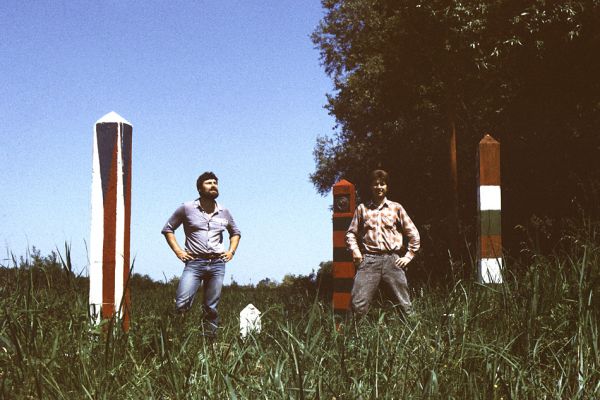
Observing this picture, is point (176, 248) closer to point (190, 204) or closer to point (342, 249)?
point (190, 204)

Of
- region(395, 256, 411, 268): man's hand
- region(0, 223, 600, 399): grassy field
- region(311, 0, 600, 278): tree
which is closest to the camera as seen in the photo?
region(0, 223, 600, 399): grassy field

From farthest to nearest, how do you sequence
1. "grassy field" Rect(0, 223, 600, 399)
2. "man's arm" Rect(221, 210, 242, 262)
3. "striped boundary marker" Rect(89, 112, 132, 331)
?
"man's arm" Rect(221, 210, 242, 262) < "striped boundary marker" Rect(89, 112, 132, 331) < "grassy field" Rect(0, 223, 600, 399)

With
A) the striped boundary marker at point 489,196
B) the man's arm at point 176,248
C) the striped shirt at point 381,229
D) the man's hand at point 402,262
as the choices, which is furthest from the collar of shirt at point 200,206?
the striped boundary marker at point 489,196

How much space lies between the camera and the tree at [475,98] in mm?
14453

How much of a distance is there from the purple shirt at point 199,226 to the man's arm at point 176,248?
0.05m

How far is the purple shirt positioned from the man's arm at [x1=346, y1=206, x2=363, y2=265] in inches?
50.8

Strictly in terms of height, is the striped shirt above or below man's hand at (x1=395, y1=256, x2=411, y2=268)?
above

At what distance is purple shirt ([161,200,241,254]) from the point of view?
6.99 metres

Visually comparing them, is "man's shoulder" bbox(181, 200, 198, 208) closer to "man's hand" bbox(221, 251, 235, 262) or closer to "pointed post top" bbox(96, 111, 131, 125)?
"man's hand" bbox(221, 251, 235, 262)

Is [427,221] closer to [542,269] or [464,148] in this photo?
[464,148]

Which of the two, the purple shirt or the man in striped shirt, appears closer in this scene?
the man in striped shirt

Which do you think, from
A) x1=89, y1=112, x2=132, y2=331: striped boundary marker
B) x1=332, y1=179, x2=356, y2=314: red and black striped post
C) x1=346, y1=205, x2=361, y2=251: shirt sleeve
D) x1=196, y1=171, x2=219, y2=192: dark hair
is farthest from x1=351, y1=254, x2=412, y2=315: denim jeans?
x1=89, y1=112, x2=132, y2=331: striped boundary marker

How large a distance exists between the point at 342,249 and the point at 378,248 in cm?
81

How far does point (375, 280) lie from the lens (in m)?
6.54
